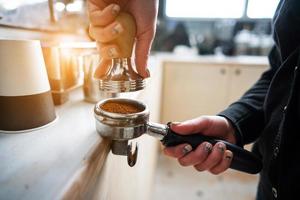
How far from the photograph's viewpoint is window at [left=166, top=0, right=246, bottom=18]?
1.70 m

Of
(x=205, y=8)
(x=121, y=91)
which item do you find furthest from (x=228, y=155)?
(x=205, y=8)

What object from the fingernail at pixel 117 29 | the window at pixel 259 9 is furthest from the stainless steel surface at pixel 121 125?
the window at pixel 259 9

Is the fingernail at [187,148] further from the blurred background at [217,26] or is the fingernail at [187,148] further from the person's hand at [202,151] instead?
the blurred background at [217,26]

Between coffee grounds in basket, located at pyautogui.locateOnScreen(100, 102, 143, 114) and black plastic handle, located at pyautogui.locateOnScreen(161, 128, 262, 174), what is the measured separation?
3.1 inches

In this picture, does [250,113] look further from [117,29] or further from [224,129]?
[117,29]

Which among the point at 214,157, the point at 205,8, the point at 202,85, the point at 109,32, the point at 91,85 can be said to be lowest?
the point at 202,85

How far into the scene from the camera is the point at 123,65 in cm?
33

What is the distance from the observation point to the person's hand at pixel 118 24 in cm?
30

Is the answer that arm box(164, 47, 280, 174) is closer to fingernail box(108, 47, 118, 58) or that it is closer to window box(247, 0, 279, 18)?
fingernail box(108, 47, 118, 58)

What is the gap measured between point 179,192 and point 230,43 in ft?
3.72

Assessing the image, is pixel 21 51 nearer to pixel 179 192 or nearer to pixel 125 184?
pixel 125 184

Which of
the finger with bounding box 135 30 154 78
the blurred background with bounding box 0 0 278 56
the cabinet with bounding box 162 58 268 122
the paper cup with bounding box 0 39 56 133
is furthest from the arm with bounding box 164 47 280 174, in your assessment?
the blurred background with bounding box 0 0 278 56

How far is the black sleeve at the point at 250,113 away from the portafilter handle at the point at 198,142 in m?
0.13

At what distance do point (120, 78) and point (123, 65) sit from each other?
0.02 metres
